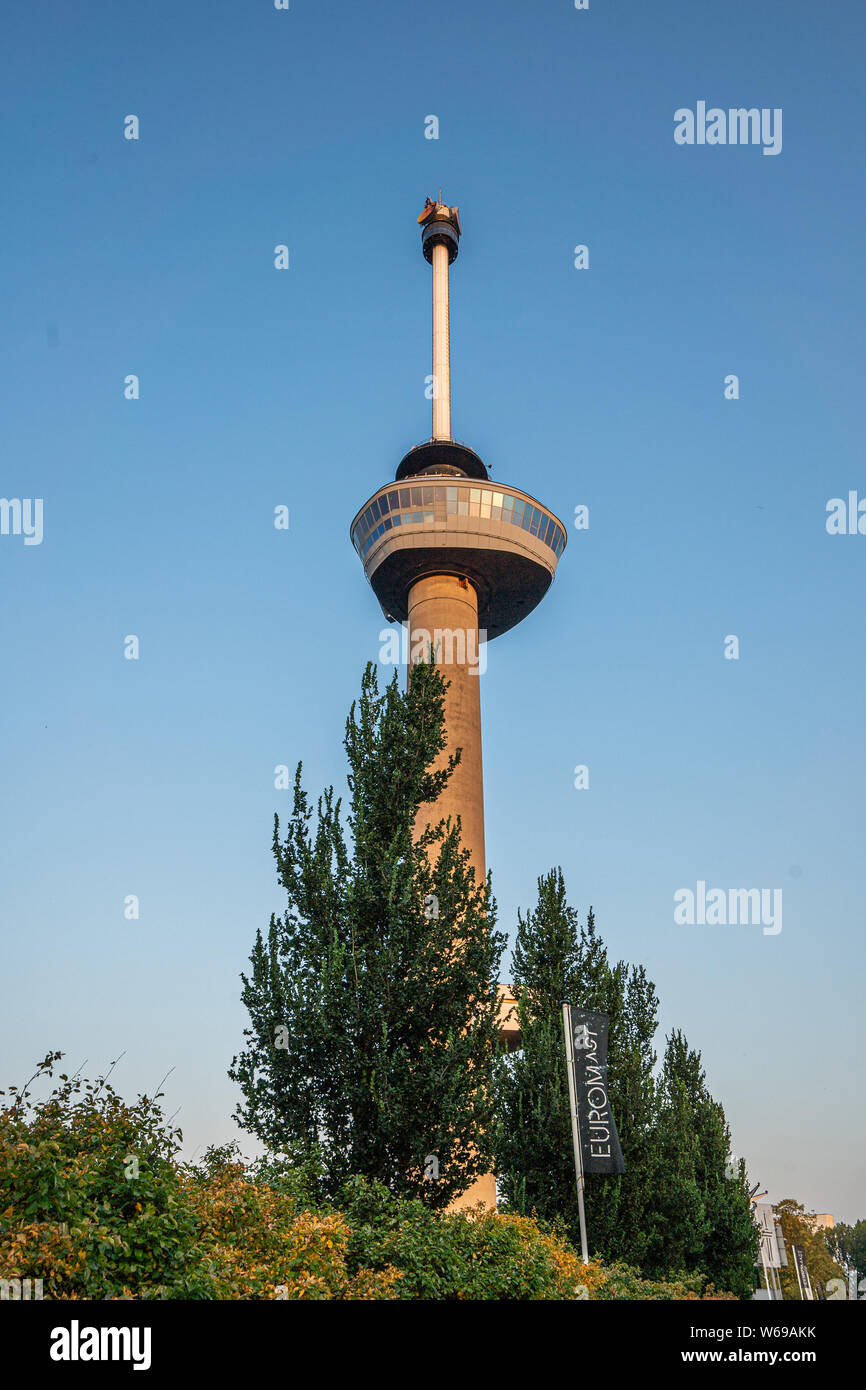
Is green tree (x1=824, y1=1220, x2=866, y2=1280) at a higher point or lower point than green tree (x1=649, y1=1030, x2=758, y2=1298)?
lower

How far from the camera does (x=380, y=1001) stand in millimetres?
19031

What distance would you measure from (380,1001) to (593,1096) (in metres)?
11.0

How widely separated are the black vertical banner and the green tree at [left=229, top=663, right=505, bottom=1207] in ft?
26.8

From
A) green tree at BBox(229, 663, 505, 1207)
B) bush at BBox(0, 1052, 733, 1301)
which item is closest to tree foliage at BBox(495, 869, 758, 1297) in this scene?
green tree at BBox(229, 663, 505, 1207)

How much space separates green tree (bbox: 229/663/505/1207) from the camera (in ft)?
60.8

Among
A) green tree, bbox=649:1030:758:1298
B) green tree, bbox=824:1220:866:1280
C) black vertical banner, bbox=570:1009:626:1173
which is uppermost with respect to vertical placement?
black vertical banner, bbox=570:1009:626:1173

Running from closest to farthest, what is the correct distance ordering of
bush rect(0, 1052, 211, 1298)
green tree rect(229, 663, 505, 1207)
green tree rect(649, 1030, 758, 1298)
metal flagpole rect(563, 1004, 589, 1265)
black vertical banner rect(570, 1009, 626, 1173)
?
bush rect(0, 1052, 211, 1298)
green tree rect(229, 663, 505, 1207)
metal flagpole rect(563, 1004, 589, 1265)
black vertical banner rect(570, 1009, 626, 1173)
green tree rect(649, 1030, 758, 1298)

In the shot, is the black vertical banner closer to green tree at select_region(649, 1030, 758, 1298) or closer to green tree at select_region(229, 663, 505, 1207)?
green tree at select_region(649, 1030, 758, 1298)

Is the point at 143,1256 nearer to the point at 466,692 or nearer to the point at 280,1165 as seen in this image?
the point at 280,1165

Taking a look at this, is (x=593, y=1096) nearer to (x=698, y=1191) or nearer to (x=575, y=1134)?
(x=575, y=1134)

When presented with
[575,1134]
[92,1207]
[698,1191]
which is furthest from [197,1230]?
[698,1191]
